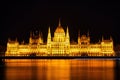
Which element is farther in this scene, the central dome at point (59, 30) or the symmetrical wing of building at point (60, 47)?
the central dome at point (59, 30)

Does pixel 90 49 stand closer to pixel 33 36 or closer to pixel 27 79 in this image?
pixel 33 36

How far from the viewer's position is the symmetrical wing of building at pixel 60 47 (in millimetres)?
134250

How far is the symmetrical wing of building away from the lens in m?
134

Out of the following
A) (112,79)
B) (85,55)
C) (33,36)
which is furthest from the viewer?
(33,36)

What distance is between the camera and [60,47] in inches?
5423

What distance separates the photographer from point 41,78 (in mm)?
51156

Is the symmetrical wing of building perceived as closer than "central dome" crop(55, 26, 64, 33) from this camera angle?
Yes

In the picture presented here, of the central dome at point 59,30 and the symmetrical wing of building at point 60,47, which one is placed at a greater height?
the central dome at point 59,30

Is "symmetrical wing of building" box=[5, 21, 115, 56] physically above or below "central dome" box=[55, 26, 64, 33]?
below

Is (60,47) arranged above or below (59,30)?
below

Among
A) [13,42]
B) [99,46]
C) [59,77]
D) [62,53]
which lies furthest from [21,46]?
[59,77]

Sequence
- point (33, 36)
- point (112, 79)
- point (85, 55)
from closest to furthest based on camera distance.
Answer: point (112, 79)
point (85, 55)
point (33, 36)

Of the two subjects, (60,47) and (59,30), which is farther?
(59,30)

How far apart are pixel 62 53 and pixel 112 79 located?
87.5 meters
